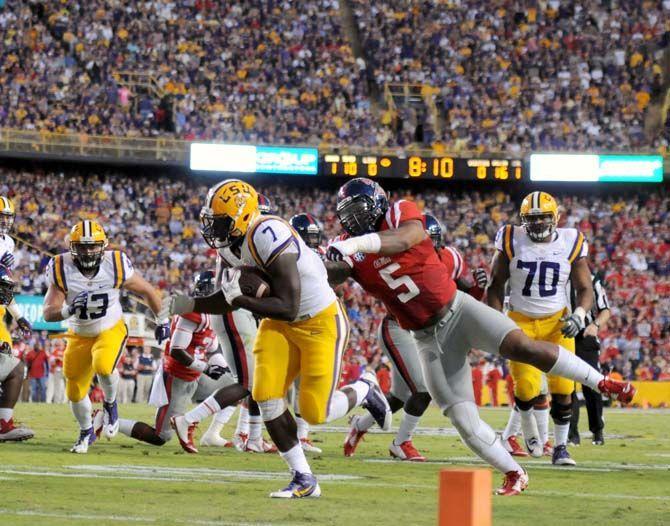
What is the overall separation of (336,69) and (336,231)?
17.7 feet

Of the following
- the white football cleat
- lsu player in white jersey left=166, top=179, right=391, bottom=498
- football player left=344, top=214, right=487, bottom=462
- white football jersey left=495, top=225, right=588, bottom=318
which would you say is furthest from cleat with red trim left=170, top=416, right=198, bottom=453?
lsu player in white jersey left=166, top=179, right=391, bottom=498

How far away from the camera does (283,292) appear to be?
657cm

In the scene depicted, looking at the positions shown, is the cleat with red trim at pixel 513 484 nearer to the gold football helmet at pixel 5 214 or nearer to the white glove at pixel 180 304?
the white glove at pixel 180 304

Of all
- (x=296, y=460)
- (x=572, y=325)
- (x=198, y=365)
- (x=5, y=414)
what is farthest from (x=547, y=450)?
(x=5, y=414)

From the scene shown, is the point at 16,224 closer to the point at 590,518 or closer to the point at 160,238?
the point at 160,238

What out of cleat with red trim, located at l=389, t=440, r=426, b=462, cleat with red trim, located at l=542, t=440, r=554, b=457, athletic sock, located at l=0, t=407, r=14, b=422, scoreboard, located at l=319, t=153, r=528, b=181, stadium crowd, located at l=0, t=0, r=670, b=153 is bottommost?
cleat with red trim, located at l=542, t=440, r=554, b=457

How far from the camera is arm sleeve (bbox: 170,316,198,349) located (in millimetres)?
10648

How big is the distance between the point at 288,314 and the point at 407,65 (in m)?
28.5

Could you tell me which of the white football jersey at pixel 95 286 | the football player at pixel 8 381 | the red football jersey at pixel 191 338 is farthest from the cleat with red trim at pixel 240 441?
the football player at pixel 8 381

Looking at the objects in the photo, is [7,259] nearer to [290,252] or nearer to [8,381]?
[8,381]

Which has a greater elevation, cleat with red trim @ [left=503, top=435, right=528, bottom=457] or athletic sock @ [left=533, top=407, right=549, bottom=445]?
athletic sock @ [left=533, top=407, right=549, bottom=445]

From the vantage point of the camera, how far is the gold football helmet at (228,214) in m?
6.75

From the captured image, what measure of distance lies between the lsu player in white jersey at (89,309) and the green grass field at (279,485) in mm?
540

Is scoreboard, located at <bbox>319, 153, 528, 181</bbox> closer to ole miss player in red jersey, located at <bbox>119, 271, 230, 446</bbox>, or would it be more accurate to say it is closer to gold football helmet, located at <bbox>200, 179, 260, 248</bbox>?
ole miss player in red jersey, located at <bbox>119, 271, 230, 446</bbox>
